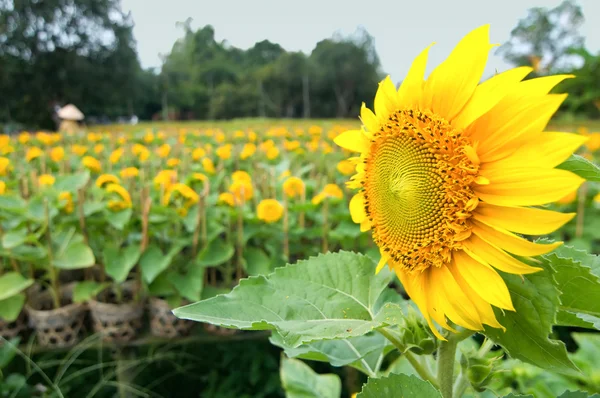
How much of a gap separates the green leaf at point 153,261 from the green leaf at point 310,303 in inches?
46.5

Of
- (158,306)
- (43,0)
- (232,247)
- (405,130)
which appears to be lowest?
(158,306)

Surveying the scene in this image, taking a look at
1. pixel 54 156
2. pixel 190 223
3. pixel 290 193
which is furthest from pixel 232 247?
pixel 54 156

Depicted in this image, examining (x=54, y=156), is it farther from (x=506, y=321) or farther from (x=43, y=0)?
(x=43, y=0)

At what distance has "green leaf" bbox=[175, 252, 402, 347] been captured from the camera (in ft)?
1.40

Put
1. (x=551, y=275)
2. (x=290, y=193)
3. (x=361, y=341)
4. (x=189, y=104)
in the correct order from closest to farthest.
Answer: (x=551, y=275)
(x=361, y=341)
(x=290, y=193)
(x=189, y=104)

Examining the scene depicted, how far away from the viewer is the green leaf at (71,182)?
195 cm

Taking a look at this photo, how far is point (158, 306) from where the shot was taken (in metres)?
1.75

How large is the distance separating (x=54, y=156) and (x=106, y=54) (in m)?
20.4

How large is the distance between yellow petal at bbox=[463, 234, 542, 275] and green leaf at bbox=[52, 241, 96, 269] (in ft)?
4.83

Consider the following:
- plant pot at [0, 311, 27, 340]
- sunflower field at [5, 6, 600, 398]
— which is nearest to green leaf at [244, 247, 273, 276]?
sunflower field at [5, 6, 600, 398]

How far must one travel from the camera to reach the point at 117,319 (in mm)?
1739

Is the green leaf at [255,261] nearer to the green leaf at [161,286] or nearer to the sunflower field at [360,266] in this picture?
the sunflower field at [360,266]

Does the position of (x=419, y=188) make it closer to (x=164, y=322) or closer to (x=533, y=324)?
(x=533, y=324)

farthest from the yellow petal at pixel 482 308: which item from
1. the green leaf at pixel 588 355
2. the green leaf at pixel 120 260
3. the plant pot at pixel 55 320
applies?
the plant pot at pixel 55 320
